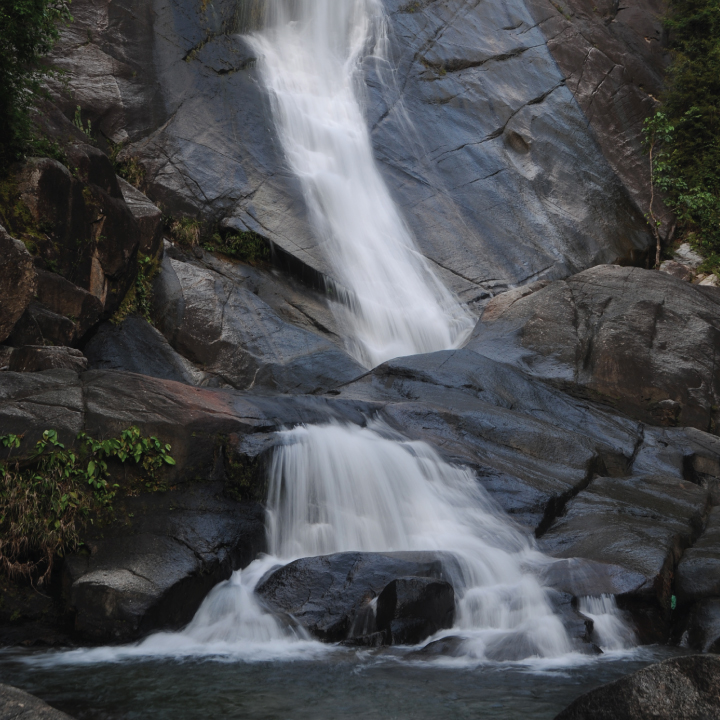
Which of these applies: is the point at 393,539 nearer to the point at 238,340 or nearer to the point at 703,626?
the point at 703,626

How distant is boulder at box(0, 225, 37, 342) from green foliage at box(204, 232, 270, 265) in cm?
702

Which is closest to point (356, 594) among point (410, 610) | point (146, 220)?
point (410, 610)

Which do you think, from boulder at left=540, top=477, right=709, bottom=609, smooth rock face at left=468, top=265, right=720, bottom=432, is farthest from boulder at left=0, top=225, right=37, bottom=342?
smooth rock face at left=468, top=265, right=720, bottom=432

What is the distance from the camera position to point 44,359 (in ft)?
24.5

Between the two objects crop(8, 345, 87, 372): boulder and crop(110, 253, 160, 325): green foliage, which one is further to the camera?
crop(110, 253, 160, 325): green foliage

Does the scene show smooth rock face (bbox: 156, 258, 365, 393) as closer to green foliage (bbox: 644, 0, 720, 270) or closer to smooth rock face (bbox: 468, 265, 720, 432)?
smooth rock face (bbox: 468, 265, 720, 432)

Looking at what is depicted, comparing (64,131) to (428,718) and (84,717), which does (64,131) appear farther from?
(428,718)

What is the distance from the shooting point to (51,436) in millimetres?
6121

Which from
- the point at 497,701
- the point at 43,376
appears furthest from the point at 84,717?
the point at 43,376

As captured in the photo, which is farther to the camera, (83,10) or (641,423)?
(83,10)

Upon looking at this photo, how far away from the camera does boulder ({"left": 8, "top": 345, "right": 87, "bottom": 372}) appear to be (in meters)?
7.22

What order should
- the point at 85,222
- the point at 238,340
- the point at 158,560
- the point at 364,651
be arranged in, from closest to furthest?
the point at 364,651 → the point at 158,560 → the point at 85,222 → the point at 238,340

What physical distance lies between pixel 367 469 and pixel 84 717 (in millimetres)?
4176

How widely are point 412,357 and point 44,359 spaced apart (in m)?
5.63
